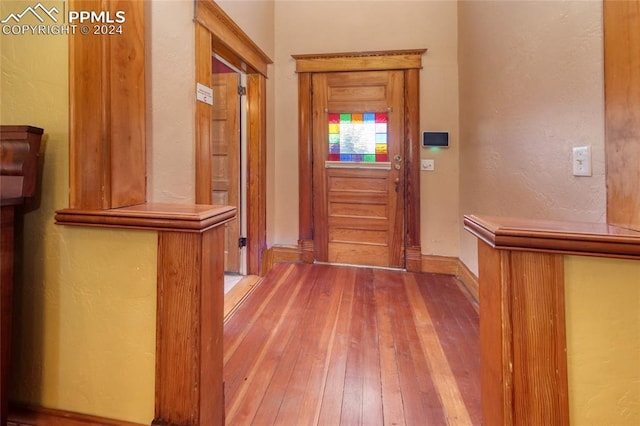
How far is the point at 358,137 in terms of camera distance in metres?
→ 3.28

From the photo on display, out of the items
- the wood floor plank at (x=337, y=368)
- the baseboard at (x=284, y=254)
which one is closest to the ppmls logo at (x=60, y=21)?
the wood floor plank at (x=337, y=368)

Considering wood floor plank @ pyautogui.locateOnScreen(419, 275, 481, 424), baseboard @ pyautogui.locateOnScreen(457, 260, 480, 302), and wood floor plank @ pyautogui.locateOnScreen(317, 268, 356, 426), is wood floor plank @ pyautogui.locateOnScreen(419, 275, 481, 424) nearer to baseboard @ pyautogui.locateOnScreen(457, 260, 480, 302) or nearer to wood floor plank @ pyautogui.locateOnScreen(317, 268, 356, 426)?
baseboard @ pyautogui.locateOnScreen(457, 260, 480, 302)

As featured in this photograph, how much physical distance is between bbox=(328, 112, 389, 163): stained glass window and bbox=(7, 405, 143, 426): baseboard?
2.75 metres

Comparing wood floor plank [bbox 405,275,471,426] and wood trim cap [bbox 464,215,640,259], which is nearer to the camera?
wood trim cap [bbox 464,215,640,259]

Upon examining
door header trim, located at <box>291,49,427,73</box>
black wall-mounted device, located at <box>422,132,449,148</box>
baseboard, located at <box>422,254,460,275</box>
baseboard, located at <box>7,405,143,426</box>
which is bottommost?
baseboard, located at <box>7,405,143,426</box>

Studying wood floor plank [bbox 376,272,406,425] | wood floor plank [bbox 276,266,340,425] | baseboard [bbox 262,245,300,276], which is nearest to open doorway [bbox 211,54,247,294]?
baseboard [bbox 262,245,300,276]

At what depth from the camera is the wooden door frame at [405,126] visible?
3135 mm

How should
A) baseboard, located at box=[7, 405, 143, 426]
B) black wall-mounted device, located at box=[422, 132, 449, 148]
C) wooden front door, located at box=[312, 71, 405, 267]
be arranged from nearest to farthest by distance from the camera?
baseboard, located at box=[7, 405, 143, 426] → black wall-mounted device, located at box=[422, 132, 449, 148] → wooden front door, located at box=[312, 71, 405, 267]

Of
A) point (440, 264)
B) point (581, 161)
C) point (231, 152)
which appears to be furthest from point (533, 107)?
point (231, 152)

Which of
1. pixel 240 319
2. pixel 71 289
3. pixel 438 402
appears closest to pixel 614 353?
pixel 438 402

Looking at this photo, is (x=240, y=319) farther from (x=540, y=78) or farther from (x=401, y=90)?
(x=401, y=90)

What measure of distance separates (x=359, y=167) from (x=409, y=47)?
125 centimetres

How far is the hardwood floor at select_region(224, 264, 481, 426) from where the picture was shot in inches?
51.4

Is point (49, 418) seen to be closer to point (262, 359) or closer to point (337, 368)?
point (262, 359)
